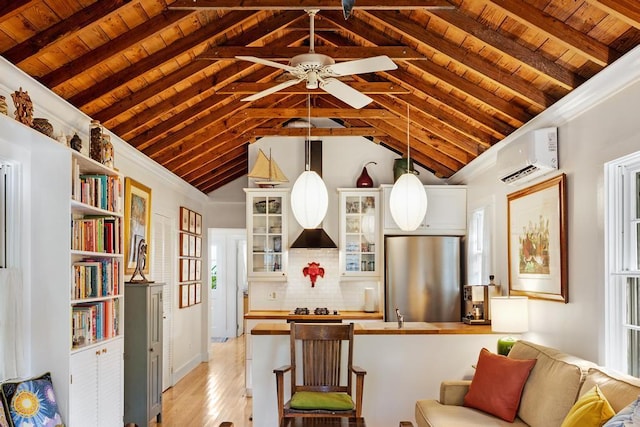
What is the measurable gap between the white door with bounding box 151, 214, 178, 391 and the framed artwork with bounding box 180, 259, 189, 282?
37 cm

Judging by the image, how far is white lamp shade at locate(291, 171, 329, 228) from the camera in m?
5.38

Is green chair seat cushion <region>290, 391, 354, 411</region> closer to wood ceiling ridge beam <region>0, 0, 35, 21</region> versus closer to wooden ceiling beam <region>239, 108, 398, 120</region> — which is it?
wood ceiling ridge beam <region>0, 0, 35, 21</region>

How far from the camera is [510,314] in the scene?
4961 mm

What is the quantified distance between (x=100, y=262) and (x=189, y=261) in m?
4.39

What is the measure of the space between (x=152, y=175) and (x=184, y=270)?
6.37 feet

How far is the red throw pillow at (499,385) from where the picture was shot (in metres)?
4.03

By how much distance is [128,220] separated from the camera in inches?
241

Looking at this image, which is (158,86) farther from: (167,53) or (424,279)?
(424,279)

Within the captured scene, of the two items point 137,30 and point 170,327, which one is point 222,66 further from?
point 170,327

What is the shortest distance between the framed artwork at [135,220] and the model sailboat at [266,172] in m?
1.48

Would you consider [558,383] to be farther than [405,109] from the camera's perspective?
No

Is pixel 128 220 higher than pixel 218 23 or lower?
lower

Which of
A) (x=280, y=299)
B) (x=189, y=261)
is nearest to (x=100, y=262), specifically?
(x=280, y=299)

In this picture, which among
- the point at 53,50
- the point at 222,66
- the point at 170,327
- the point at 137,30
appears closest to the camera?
the point at 53,50
